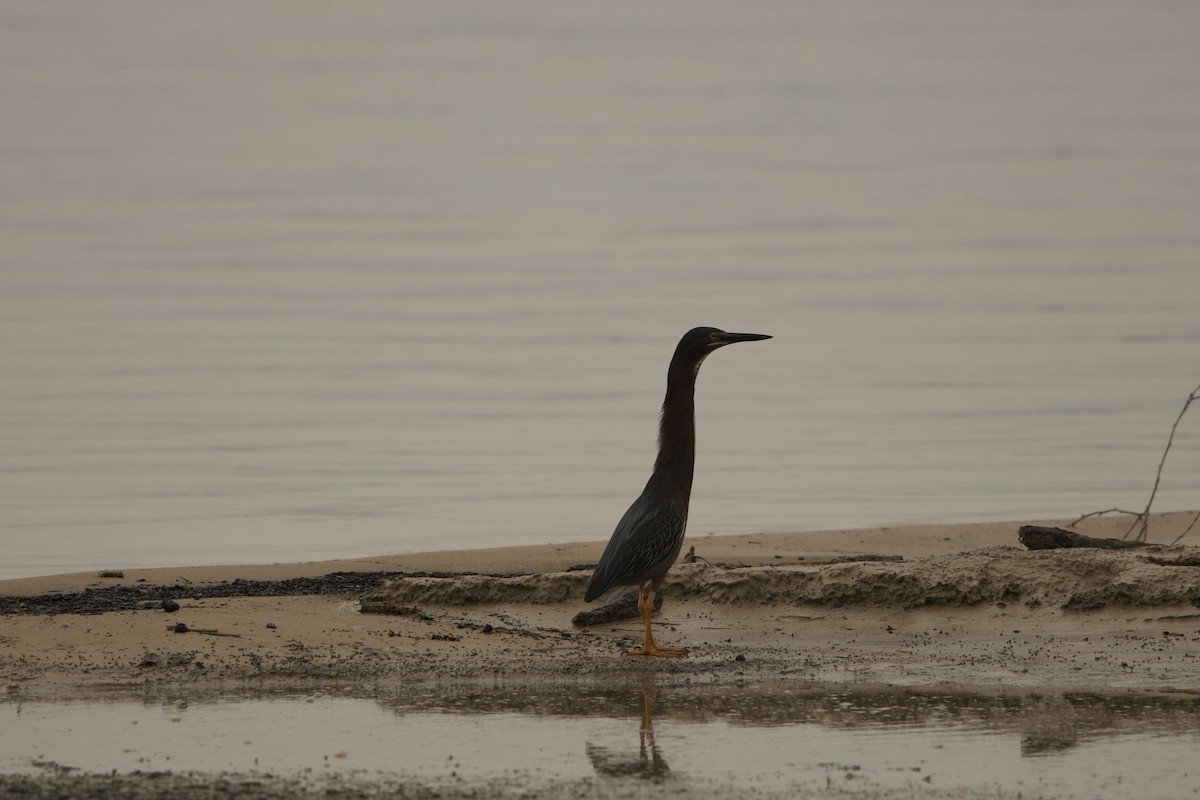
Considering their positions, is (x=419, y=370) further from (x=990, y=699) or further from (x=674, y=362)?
(x=990, y=699)

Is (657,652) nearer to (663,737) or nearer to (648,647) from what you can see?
(648,647)

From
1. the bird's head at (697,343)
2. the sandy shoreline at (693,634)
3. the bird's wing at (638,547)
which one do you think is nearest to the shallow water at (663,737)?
the sandy shoreline at (693,634)

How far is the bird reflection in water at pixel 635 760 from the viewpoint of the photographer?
7176 millimetres

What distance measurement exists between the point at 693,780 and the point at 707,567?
15.2ft

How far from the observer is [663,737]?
7.83 m

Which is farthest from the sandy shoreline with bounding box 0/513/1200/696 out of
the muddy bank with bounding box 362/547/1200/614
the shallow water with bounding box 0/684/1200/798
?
the shallow water with bounding box 0/684/1200/798

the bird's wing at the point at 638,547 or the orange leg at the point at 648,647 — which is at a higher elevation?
the bird's wing at the point at 638,547

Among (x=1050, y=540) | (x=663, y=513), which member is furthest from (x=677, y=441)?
→ (x=1050, y=540)

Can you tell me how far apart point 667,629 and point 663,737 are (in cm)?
285

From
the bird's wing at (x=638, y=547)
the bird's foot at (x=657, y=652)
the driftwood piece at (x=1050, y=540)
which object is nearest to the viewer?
the bird's foot at (x=657, y=652)

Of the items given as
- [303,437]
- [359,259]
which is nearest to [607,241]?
[359,259]

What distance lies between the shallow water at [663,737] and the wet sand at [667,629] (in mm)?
346

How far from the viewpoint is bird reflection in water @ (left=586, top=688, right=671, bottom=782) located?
7176mm

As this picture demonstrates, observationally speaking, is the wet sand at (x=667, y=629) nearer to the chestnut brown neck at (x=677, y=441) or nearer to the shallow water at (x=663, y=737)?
the shallow water at (x=663, y=737)
